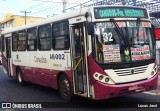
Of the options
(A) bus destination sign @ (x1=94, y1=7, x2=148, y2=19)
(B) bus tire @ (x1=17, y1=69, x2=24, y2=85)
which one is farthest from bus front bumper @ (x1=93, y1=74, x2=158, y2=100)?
(B) bus tire @ (x1=17, y1=69, x2=24, y2=85)

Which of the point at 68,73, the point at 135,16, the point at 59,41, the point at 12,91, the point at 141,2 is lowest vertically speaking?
the point at 12,91

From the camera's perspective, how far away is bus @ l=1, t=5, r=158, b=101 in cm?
838

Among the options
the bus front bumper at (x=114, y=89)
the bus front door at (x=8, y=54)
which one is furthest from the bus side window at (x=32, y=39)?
the bus front bumper at (x=114, y=89)

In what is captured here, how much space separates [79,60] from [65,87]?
1350 millimetres

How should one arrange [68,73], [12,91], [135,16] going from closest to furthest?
[135,16], [68,73], [12,91]

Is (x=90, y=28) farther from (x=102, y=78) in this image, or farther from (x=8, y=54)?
(x=8, y=54)

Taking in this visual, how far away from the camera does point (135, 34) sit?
8898 mm

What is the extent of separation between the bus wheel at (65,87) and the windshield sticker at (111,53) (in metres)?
1.86

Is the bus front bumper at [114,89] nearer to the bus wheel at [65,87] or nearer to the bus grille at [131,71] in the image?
the bus grille at [131,71]

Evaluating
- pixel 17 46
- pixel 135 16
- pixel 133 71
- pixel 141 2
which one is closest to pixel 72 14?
pixel 135 16

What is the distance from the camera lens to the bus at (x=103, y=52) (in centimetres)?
838

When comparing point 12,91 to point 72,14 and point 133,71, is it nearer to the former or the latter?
point 72,14

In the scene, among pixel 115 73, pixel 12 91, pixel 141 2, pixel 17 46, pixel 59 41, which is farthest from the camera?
pixel 141 2

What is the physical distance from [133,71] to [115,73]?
0.59 meters
